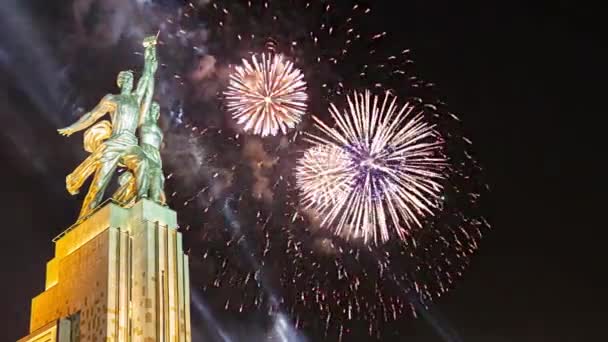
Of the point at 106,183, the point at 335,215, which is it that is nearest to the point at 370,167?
the point at 335,215

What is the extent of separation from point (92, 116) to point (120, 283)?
6984mm

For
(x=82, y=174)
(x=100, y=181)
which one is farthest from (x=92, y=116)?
(x=100, y=181)

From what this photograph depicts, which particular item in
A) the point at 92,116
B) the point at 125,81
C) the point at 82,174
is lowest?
the point at 82,174

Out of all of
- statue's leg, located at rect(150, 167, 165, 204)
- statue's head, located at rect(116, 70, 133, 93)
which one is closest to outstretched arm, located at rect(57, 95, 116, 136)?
statue's head, located at rect(116, 70, 133, 93)

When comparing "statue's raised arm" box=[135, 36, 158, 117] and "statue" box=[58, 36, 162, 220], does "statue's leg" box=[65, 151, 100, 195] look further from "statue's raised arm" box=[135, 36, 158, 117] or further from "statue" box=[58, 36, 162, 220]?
"statue's raised arm" box=[135, 36, 158, 117]

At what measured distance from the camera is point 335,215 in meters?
30.1

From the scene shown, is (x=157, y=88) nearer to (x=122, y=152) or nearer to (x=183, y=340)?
(x=122, y=152)

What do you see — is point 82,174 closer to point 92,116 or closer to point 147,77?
point 92,116

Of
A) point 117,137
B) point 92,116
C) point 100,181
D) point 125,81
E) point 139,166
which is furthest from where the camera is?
point 125,81

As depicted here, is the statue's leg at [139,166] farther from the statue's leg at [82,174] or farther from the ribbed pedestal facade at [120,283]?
the statue's leg at [82,174]

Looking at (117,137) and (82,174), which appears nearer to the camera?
(117,137)

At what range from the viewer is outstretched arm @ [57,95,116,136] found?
30.5 metres

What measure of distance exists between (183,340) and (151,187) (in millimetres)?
5626

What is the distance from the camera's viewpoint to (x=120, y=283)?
88.4ft
